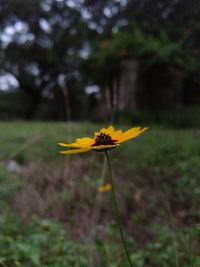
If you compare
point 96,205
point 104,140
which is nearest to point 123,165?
point 96,205

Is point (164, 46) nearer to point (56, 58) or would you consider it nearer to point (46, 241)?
point (46, 241)

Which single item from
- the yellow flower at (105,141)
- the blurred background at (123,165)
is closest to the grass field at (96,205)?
the blurred background at (123,165)

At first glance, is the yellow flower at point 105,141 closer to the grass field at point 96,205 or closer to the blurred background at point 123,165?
the blurred background at point 123,165

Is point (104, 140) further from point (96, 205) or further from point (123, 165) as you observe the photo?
point (123, 165)

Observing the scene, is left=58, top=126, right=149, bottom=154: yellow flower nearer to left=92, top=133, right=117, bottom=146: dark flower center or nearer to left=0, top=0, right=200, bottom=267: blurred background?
left=92, top=133, right=117, bottom=146: dark flower center

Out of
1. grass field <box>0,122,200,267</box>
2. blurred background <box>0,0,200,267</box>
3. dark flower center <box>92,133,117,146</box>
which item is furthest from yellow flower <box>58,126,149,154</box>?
grass field <box>0,122,200,267</box>

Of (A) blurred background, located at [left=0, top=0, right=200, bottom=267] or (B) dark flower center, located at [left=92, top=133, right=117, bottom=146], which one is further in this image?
(A) blurred background, located at [left=0, top=0, right=200, bottom=267]

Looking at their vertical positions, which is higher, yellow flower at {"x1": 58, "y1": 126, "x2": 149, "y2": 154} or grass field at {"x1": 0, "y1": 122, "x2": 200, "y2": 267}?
yellow flower at {"x1": 58, "y1": 126, "x2": 149, "y2": 154}

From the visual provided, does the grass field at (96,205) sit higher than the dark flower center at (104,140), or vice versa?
the dark flower center at (104,140)
